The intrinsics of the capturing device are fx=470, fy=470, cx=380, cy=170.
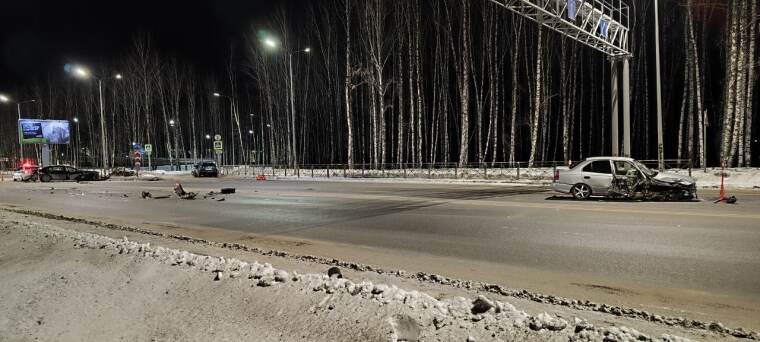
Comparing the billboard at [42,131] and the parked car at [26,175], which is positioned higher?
the billboard at [42,131]

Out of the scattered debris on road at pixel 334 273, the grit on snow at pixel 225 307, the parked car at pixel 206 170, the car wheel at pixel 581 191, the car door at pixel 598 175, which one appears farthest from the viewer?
the parked car at pixel 206 170

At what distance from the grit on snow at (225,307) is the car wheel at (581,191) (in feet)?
39.9

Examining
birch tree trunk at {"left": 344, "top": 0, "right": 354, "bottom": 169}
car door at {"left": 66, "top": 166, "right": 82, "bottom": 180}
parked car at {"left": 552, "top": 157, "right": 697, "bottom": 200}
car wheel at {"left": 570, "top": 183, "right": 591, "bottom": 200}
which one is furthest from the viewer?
car door at {"left": 66, "top": 166, "right": 82, "bottom": 180}

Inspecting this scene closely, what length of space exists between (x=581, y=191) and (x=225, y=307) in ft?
44.2

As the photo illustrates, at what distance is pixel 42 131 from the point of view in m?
53.7

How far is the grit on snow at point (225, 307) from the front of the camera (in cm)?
389

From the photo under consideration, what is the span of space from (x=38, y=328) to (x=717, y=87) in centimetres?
5220

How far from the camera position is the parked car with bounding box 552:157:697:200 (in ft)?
45.4

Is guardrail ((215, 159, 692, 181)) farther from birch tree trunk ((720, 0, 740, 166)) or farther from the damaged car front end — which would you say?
the damaged car front end

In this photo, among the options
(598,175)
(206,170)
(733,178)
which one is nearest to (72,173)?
(206,170)

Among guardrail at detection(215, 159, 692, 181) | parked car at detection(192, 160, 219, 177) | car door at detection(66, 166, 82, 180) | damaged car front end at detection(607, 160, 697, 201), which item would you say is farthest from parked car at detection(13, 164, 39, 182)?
damaged car front end at detection(607, 160, 697, 201)

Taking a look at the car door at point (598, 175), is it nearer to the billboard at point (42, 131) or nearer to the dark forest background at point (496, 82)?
the dark forest background at point (496, 82)

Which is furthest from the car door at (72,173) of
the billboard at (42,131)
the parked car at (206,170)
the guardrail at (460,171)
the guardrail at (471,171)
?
the guardrail at (460,171)

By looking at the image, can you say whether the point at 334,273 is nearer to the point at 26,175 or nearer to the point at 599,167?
the point at 599,167
